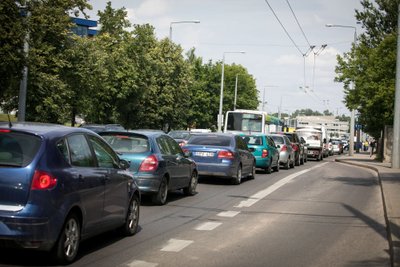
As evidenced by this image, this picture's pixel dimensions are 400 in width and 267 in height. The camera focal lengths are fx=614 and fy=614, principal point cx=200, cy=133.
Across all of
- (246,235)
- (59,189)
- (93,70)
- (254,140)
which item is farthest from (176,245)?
(93,70)

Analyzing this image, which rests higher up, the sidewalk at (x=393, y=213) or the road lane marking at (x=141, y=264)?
the sidewalk at (x=393, y=213)

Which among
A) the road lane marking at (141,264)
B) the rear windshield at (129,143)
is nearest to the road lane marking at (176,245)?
the road lane marking at (141,264)

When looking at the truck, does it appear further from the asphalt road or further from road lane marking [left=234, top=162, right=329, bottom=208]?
the asphalt road

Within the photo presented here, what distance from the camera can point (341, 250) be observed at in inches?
332

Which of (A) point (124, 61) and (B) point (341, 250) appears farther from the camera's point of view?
(A) point (124, 61)

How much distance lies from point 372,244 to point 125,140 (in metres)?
5.53

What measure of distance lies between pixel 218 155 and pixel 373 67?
21.8 m

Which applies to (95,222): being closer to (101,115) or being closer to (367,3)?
(101,115)

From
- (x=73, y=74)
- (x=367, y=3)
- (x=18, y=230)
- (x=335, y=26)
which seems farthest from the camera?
(x=335, y=26)

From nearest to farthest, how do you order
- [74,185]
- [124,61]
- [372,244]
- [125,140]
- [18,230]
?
[18,230] → [74,185] → [372,244] → [125,140] → [124,61]

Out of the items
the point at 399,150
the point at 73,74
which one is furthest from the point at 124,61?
the point at 399,150

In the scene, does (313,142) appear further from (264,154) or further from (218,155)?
(218,155)

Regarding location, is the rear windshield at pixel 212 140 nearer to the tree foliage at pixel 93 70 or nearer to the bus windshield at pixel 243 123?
the tree foliage at pixel 93 70

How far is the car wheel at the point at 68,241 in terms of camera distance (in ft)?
21.8
